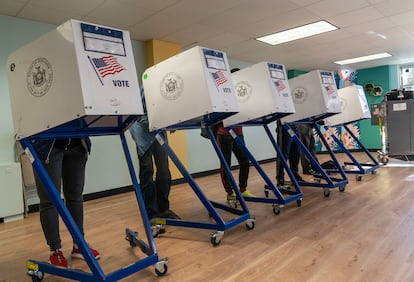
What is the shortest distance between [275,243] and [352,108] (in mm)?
3384

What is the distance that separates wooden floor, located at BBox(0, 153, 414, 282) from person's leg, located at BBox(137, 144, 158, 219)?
0.22 m

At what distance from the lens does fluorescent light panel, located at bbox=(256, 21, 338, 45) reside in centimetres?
441

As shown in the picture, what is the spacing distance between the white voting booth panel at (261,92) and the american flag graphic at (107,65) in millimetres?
1472

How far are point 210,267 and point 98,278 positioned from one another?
→ 63 centimetres

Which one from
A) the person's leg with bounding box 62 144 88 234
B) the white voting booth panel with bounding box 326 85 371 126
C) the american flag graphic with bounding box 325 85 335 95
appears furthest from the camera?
the white voting booth panel with bounding box 326 85 371 126

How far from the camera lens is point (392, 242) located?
1.99 meters

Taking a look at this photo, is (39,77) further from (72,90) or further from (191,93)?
(191,93)

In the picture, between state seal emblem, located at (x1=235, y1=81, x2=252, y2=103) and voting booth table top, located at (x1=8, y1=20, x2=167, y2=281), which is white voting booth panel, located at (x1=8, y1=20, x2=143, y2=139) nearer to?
voting booth table top, located at (x1=8, y1=20, x2=167, y2=281)

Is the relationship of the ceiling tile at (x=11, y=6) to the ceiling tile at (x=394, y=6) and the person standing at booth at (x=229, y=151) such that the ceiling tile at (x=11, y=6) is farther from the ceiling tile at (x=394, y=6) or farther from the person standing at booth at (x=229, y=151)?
the ceiling tile at (x=394, y=6)

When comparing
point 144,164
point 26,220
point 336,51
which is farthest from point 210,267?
point 336,51

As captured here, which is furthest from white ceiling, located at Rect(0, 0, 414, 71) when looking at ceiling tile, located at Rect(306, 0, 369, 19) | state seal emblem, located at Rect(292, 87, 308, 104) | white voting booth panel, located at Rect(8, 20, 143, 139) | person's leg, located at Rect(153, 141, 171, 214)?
white voting booth panel, located at Rect(8, 20, 143, 139)

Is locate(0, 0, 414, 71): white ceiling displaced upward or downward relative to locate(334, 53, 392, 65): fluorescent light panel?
upward

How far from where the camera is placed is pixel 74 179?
1.88 meters

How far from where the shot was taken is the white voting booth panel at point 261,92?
2699 mm
